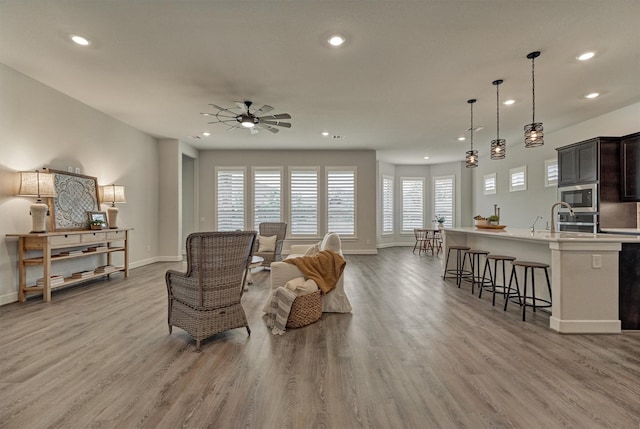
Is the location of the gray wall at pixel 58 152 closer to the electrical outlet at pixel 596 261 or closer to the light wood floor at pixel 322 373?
the light wood floor at pixel 322 373

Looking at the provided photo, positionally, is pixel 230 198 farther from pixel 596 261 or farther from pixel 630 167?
pixel 630 167

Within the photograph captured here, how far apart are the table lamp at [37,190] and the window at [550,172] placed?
9.46 m

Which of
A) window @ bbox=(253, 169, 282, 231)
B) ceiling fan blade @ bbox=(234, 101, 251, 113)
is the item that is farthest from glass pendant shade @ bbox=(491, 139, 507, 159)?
window @ bbox=(253, 169, 282, 231)

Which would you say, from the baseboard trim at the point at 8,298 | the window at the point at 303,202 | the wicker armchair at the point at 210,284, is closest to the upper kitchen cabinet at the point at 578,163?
the window at the point at 303,202

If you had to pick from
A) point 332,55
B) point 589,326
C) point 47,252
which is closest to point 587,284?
point 589,326

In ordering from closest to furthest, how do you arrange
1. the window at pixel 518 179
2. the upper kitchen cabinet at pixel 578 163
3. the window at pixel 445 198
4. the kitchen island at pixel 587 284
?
the kitchen island at pixel 587 284, the upper kitchen cabinet at pixel 578 163, the window at pixel 518 179, the window at pixel 445 198

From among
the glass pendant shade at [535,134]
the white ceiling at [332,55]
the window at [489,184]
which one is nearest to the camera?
the white ceiling at [332,55]

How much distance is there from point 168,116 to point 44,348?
452cm

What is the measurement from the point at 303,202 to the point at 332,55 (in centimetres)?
562

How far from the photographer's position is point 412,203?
464 inches

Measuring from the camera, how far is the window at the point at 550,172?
22.6 ft

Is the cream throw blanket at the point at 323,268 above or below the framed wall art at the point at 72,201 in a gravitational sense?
below

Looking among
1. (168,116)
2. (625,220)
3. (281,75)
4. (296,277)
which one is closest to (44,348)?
(296,277)

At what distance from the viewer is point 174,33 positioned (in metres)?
3.21
